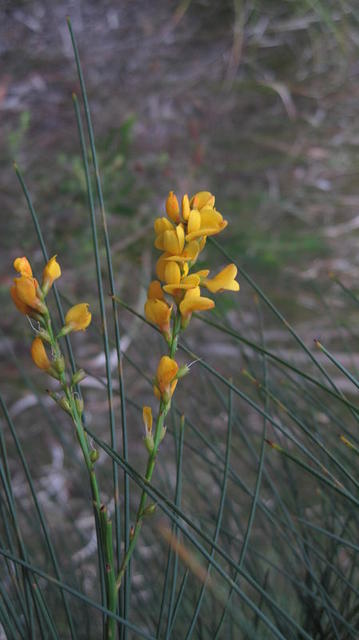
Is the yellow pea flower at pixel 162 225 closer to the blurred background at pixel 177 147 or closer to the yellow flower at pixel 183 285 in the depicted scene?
the yellow flower at pixel 183 285

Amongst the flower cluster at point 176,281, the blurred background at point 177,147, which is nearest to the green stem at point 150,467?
the flower cluster at point 176,281

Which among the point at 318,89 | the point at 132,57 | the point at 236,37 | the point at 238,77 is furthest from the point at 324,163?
the point at 132,57

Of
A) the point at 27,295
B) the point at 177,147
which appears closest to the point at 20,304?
the point at 27,295

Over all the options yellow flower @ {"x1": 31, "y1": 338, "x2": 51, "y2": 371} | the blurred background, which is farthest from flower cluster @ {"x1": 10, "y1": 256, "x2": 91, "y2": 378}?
the blurred background

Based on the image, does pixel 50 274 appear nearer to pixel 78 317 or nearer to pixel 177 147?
pixel 78 317

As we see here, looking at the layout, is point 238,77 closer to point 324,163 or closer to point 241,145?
point 241,145

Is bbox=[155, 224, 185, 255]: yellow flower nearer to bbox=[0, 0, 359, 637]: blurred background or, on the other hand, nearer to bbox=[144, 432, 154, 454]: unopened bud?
bbox=[144, 432, 154, 454]: unopened bud
